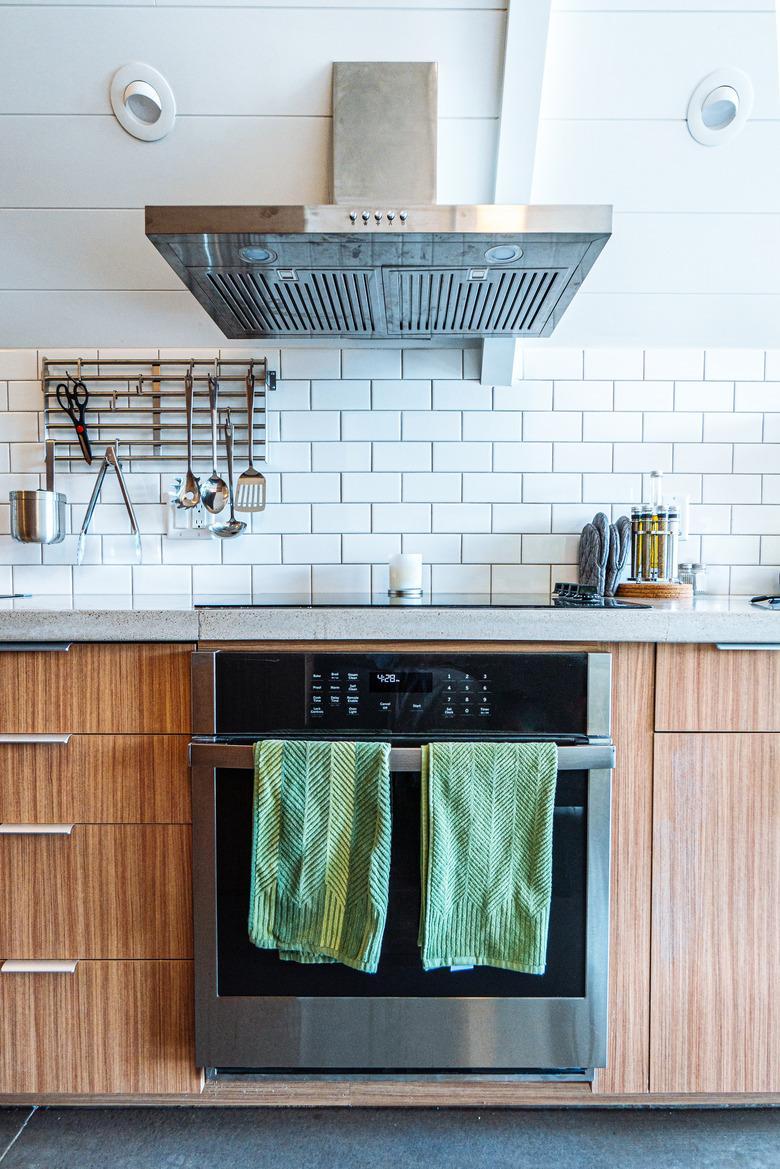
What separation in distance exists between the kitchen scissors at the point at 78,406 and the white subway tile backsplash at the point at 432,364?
0.85 meters

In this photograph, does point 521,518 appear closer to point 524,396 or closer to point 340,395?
point 524,396

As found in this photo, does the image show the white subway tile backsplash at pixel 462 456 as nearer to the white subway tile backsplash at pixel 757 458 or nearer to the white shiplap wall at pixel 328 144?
the white shiplap wall at pixel 328 144

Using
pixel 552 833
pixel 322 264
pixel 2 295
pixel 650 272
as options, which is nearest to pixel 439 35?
pixel 322 264

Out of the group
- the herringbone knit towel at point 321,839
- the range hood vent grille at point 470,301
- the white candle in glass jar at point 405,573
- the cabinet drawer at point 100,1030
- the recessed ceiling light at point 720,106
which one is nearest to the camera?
the herringbone knit towel at point 321,839

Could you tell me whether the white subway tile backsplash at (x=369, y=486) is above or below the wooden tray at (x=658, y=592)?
above

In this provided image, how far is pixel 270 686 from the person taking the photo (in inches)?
50.8

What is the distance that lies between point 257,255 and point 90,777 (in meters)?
1.02

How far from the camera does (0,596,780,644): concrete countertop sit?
50.5 inches

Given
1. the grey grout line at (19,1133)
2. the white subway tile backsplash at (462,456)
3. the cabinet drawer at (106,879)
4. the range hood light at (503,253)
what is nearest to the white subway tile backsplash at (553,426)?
the white subway tile backsplash at (462,456)

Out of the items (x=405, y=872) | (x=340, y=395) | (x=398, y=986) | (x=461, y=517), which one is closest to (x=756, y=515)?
(x=461, y=517)

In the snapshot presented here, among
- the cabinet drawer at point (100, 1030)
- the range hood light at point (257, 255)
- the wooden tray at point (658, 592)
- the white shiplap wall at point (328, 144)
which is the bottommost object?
the cabinet drawer at point (100, 1030)

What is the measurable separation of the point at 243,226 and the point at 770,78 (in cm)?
124

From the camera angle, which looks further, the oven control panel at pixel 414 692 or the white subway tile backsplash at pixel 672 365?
the white subway tile backsplash at pixel 672 365

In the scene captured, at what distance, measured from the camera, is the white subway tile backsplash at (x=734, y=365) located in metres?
1.97
